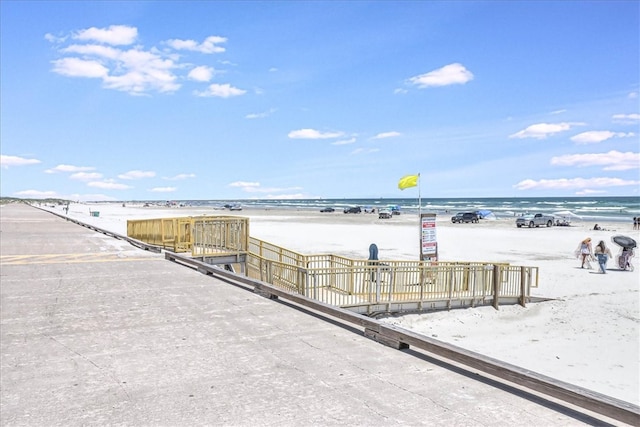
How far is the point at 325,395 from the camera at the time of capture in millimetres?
4543

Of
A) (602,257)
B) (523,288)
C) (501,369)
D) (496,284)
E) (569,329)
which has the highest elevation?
(501,369)

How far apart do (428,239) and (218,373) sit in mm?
11252

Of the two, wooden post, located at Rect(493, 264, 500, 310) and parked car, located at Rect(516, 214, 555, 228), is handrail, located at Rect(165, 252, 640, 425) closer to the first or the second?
wooden post, located at Rect(493, 264, 500, 310)

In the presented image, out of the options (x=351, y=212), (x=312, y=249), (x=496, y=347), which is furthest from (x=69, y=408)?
(x=351, y=212)

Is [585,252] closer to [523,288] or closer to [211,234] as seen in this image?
[523,288]

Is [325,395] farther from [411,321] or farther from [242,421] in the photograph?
[411,321]

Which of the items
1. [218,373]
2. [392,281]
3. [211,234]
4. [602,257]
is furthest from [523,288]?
[218,373]

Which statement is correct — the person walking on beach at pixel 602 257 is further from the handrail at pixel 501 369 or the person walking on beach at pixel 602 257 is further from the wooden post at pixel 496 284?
the handrail at pixel 501 369

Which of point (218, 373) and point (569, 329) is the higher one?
point (218, 373)

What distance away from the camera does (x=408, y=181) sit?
18.0 m

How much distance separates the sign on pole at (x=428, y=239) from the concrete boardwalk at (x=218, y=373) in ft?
25.0

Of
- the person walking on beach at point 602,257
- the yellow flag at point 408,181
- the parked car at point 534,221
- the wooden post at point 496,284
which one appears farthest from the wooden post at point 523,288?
A: the parked car at point 534,221

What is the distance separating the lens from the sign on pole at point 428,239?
15211mm

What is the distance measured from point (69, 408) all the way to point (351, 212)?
290 feet
